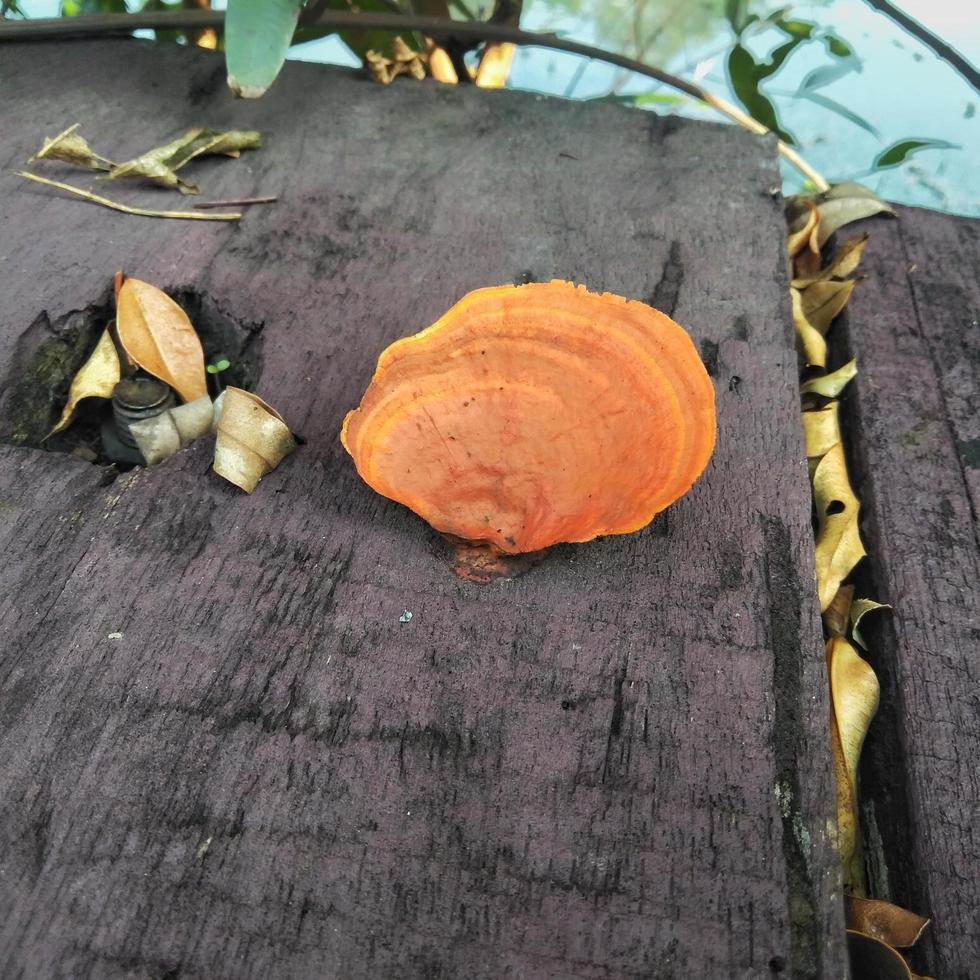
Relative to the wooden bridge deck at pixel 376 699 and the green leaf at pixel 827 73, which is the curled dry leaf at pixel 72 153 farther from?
the green leaf at pixel 827 73

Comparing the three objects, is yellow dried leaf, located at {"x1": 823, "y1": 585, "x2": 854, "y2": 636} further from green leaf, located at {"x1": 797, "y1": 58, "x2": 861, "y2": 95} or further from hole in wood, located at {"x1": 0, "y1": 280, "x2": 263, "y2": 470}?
green leaf, located at {"x1": 797, "y1": 58, "x2": 861, "y2": 95}

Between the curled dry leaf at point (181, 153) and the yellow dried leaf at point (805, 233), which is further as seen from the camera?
the yellow dried leaf at point (805, 233)

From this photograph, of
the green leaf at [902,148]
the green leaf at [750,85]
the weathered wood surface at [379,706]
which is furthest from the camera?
the green leaf at [902,148]

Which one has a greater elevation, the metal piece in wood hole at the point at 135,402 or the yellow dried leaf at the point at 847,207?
the yellow dried leaf at the point at 847,207

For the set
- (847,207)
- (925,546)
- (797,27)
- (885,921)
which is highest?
(797,27)

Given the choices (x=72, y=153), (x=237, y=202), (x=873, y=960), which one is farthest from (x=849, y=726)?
(x=72, y=153)

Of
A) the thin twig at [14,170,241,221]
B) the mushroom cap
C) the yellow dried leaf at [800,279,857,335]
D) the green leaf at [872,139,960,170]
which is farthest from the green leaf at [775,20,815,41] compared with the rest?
the mushroom cap

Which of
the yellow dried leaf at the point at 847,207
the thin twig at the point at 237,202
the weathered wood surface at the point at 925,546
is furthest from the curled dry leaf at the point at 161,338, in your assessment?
the yellow dried leaf at the point at 847,207

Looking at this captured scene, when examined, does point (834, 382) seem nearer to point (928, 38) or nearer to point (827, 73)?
point (928, 38)
